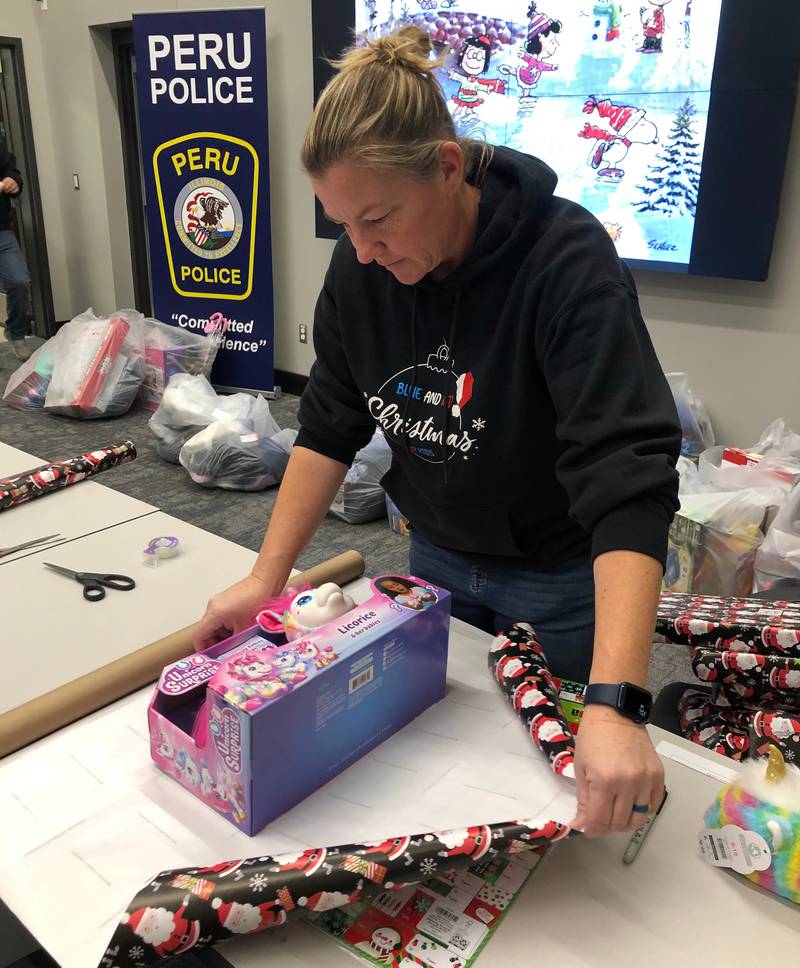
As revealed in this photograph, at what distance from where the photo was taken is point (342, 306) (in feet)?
3.87

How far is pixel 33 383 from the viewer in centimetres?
446

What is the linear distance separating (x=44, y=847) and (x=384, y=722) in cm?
38

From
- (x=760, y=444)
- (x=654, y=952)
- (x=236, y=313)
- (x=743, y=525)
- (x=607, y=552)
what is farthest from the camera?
(x=236, y=313)

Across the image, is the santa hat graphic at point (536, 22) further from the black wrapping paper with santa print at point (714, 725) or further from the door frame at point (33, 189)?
the door frame at point (33, 189)

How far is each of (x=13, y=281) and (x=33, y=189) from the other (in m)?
0.94

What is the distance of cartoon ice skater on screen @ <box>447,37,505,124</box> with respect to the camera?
3.28 m

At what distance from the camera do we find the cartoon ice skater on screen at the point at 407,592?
996 mm

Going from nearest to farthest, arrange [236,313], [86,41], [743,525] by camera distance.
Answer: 1. [743,525]
2. [236,313]
3. [86,41]

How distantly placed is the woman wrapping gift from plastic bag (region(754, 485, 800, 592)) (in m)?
1.27

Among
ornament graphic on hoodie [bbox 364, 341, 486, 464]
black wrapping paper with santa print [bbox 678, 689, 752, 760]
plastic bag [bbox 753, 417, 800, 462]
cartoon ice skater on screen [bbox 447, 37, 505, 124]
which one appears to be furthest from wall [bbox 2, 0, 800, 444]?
ornament graphic on hoodie [bbox 364, 341, 486, 464]

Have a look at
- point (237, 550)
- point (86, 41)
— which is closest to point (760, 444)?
point (237, 550)

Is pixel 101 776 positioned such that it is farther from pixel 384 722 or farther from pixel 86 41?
pixel 86 41

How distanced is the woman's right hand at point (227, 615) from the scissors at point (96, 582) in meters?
0.28

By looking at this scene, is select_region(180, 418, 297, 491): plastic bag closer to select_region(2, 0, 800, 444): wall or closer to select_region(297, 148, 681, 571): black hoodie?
select_region(2, 0, 800, 444): wall
